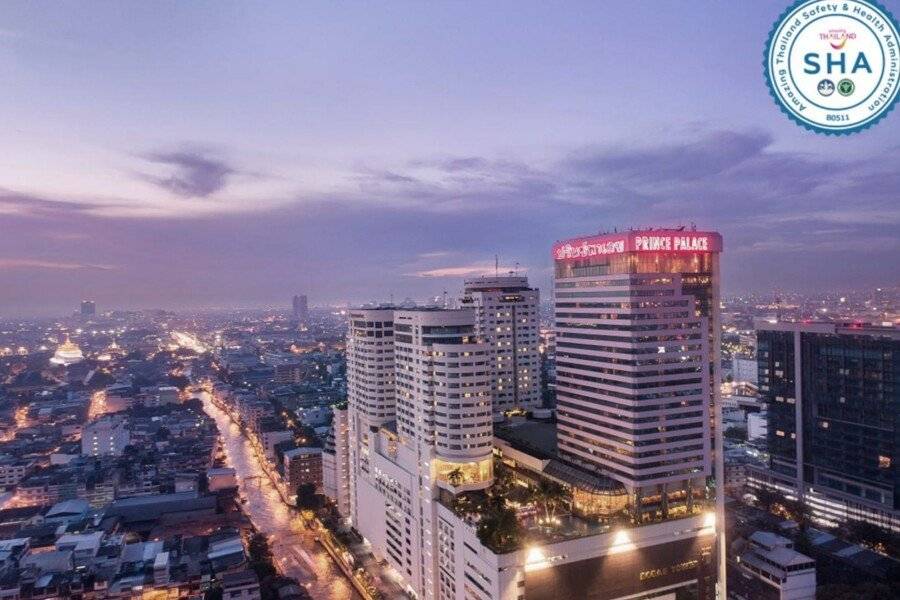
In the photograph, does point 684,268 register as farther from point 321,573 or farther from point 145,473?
point 145,473

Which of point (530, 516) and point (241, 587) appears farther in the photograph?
point (241, 587)

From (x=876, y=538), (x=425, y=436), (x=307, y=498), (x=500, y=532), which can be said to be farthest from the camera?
(x=307, y=498)

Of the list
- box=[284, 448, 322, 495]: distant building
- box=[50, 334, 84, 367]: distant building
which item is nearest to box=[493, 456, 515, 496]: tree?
box=[284, 448, 322, 495]: distant building

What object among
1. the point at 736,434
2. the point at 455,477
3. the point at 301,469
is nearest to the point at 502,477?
the point at 455,477

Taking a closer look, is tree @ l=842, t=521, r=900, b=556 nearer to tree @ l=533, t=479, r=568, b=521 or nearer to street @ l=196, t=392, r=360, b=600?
tree @ l=533, t=479, r=568, b=521

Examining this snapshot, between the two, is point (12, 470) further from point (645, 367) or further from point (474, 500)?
point (645, 367)

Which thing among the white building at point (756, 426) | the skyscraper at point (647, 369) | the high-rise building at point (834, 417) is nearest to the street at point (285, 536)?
the skyscraper at point (647, 369)

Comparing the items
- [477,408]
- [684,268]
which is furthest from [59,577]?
[684,268]
